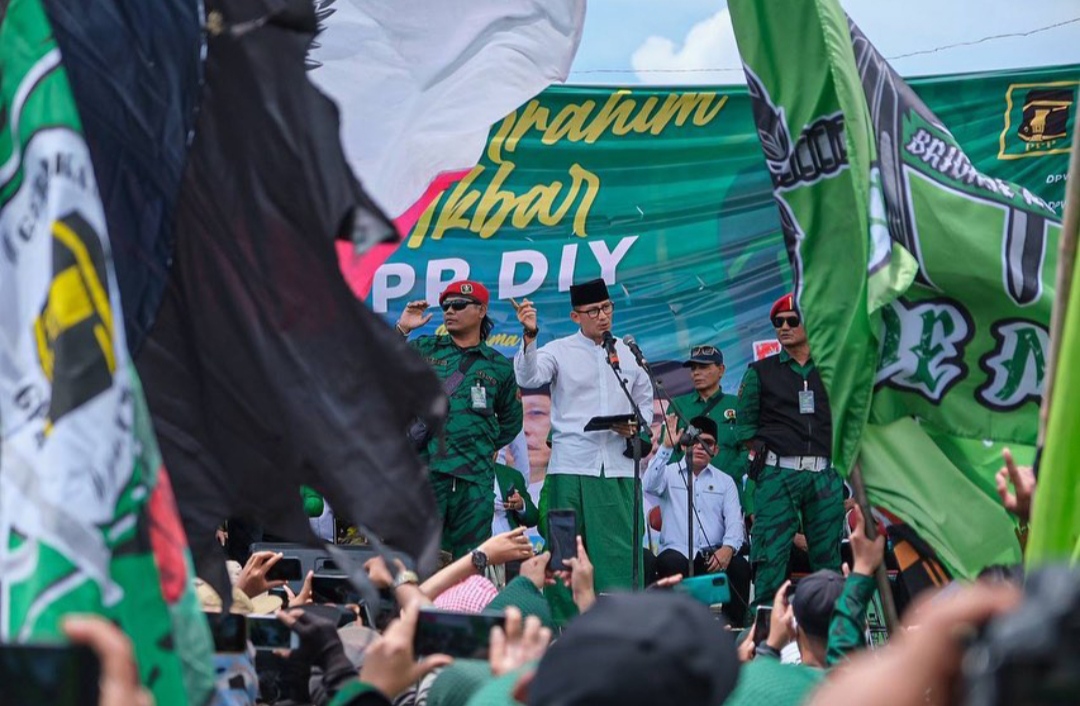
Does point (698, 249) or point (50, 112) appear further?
point (698, 249)

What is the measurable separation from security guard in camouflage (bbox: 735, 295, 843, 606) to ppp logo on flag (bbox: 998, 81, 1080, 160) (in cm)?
315

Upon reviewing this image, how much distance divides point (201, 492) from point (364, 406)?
0.47 meters

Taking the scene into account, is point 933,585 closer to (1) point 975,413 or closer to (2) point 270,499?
(1) point 975,413

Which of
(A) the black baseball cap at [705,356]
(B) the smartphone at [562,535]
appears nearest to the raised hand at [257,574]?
(B) the smartphone at [562,535]

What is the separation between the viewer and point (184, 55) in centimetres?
390

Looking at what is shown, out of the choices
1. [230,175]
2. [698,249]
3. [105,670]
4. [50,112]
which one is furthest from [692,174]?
[105,670]

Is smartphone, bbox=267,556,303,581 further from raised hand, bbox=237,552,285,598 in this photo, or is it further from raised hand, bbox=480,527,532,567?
raised hand, bbox=480,527,532,567

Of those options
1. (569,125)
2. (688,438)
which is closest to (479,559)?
(688,438)

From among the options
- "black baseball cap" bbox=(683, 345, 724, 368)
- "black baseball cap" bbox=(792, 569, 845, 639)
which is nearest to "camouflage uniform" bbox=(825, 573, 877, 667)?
"black baseball cap" bbox=(792, 569, 845, 639)

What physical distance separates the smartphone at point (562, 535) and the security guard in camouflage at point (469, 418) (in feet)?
13.0

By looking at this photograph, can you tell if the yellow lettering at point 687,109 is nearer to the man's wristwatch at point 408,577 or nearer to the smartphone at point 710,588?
the smartphone at point 710,588

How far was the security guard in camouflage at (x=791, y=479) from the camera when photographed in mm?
10117

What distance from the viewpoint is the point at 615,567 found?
10195mm

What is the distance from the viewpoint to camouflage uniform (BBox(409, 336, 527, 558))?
9562 millimetres
